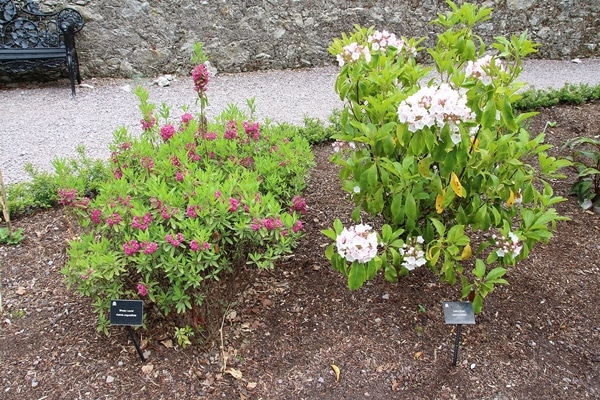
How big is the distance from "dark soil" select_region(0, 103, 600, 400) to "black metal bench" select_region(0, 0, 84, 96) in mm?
3503

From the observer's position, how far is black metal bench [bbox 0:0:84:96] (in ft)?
18.4

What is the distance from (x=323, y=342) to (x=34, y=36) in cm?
517

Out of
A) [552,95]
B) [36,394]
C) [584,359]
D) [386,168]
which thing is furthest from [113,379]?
[552,95]

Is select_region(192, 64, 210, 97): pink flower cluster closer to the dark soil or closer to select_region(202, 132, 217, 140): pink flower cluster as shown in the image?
select_region(202, 132, 217, 140): pink flower cluster

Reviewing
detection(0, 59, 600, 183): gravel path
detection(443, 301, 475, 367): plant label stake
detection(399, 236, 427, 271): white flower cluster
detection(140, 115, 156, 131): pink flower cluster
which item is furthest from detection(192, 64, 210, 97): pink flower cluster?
detection(0, 59, 600, 183): gravel path

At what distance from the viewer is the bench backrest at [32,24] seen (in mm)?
5703

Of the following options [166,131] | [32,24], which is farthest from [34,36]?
[166,131]

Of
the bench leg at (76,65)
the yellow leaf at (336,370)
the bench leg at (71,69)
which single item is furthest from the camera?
the bench leg at (76,65)

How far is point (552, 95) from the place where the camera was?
5.00 meters

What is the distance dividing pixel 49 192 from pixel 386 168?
2.52 meters

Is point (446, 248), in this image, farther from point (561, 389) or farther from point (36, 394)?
point (36, 394)

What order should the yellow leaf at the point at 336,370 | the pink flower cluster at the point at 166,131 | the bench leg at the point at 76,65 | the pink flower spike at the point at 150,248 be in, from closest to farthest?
the pink flower spike at the point at 150,248
the yellow leaf at the point at 336,370
the pink flower cluster at the point at 166,131
the bench leg at the point at 76,65

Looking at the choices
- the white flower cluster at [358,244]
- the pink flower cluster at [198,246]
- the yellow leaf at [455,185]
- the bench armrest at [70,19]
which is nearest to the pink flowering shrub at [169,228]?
the pink flower cluster at [198,246]

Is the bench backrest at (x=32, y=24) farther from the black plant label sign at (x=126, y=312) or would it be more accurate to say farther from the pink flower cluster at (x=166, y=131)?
the black plant label sign at (x=126, y=312)
